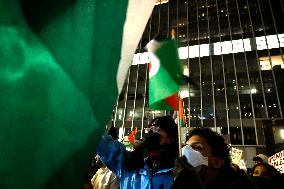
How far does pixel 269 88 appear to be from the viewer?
3594cm

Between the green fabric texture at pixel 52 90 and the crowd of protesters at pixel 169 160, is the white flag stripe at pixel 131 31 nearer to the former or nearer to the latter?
the green fabric texture at pixel 52 90

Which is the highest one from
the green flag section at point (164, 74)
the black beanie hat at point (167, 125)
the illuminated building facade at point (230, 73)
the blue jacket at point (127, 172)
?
the illuminated building facade at point (230, 73)

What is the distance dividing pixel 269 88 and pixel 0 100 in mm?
39274

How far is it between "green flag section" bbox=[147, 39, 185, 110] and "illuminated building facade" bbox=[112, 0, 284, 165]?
31576 mm

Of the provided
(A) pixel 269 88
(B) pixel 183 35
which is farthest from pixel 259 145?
(B) pixel 183 35

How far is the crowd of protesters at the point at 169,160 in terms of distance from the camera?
80.8 inches

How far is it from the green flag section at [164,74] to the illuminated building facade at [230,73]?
104ft

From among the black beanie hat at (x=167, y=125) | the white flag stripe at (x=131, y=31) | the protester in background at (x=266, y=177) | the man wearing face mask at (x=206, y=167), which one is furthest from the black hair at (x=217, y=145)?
the protester in background at (x=266, y=177)

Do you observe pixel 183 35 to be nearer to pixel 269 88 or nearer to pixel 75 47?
pixel 269 88

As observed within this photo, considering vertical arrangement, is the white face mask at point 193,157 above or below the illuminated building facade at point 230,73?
below

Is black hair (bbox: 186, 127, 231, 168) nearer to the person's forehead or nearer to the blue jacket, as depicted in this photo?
the person's forehead

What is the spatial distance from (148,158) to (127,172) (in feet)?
0.84

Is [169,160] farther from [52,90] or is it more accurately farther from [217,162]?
[52,90]

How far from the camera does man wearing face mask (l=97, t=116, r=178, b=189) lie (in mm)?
2381
